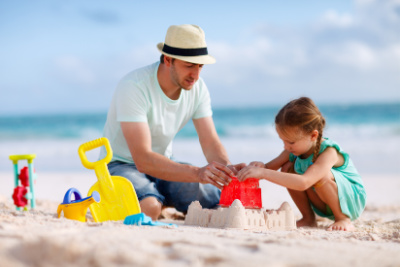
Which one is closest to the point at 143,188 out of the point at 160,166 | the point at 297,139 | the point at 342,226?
the point at 160,166

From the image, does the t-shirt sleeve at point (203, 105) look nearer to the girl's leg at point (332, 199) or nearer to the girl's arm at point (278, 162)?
the girl's arm at point (278, 162)

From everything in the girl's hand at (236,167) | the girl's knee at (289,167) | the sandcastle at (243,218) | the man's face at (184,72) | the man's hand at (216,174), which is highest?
the man's face at (184,72)

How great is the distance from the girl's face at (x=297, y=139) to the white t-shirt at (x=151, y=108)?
3.18ft

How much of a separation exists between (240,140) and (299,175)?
12.1m

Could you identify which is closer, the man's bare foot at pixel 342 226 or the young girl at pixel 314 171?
the young girl at pixel 314 171

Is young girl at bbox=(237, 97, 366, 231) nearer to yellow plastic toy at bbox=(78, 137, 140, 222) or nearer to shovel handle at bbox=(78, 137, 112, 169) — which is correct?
yellow plastic toy at bbox=(78, 137, 140, 222)

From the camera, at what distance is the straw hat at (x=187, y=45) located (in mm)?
3395

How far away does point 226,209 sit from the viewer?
2.99 metres

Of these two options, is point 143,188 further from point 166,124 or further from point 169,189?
point 166,124

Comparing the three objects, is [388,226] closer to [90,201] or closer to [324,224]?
[324,224]

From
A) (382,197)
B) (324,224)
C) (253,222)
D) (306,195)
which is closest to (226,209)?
(253,222)

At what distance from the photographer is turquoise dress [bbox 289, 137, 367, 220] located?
3280 mm

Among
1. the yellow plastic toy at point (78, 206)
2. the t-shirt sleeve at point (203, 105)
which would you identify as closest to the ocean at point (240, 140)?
the t-shirt sleeve at point (203, 105)

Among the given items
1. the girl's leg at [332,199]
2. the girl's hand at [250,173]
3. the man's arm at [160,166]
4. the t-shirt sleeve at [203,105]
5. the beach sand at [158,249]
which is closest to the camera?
the beach sand at [158,249]
